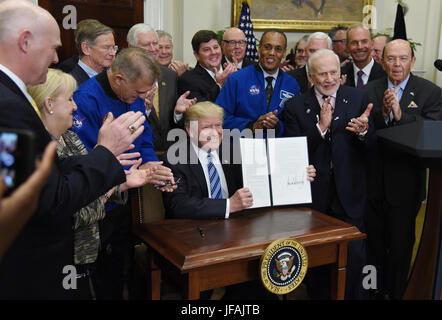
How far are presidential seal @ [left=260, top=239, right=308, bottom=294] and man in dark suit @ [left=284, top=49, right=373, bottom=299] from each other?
0.94 meters

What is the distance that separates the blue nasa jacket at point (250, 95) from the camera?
3305 mm

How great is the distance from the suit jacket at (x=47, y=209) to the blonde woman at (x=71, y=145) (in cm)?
29

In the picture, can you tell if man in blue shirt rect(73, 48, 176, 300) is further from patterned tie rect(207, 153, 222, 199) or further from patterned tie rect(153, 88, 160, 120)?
patterned tie rect(153, 88, 160, 120)

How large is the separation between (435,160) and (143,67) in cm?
164

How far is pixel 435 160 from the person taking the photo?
221cm

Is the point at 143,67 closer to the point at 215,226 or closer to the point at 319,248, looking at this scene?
the point at 215,226

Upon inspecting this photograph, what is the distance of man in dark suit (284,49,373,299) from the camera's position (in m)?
2.77

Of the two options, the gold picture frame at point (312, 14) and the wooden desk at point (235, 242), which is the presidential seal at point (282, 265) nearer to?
the wooden desk at point (235, 242)

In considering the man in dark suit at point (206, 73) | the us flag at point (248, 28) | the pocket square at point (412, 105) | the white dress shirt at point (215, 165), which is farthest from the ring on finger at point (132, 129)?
A: the us flag at point (248, 28)

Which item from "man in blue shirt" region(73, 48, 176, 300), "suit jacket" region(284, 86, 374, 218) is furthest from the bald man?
"man in blue shirt" region(73, 48, 176, 300)

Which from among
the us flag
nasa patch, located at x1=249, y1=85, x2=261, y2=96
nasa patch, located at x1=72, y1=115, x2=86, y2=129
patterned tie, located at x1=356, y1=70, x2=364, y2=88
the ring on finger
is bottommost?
nasa patch, located at x1=72, y1=115, x2=86, y2=129

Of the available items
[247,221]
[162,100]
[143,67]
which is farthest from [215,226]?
[162,100]

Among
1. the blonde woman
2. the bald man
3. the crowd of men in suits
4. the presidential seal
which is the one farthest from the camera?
the bald man

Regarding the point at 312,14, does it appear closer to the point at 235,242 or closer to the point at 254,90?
the point at 254,90
